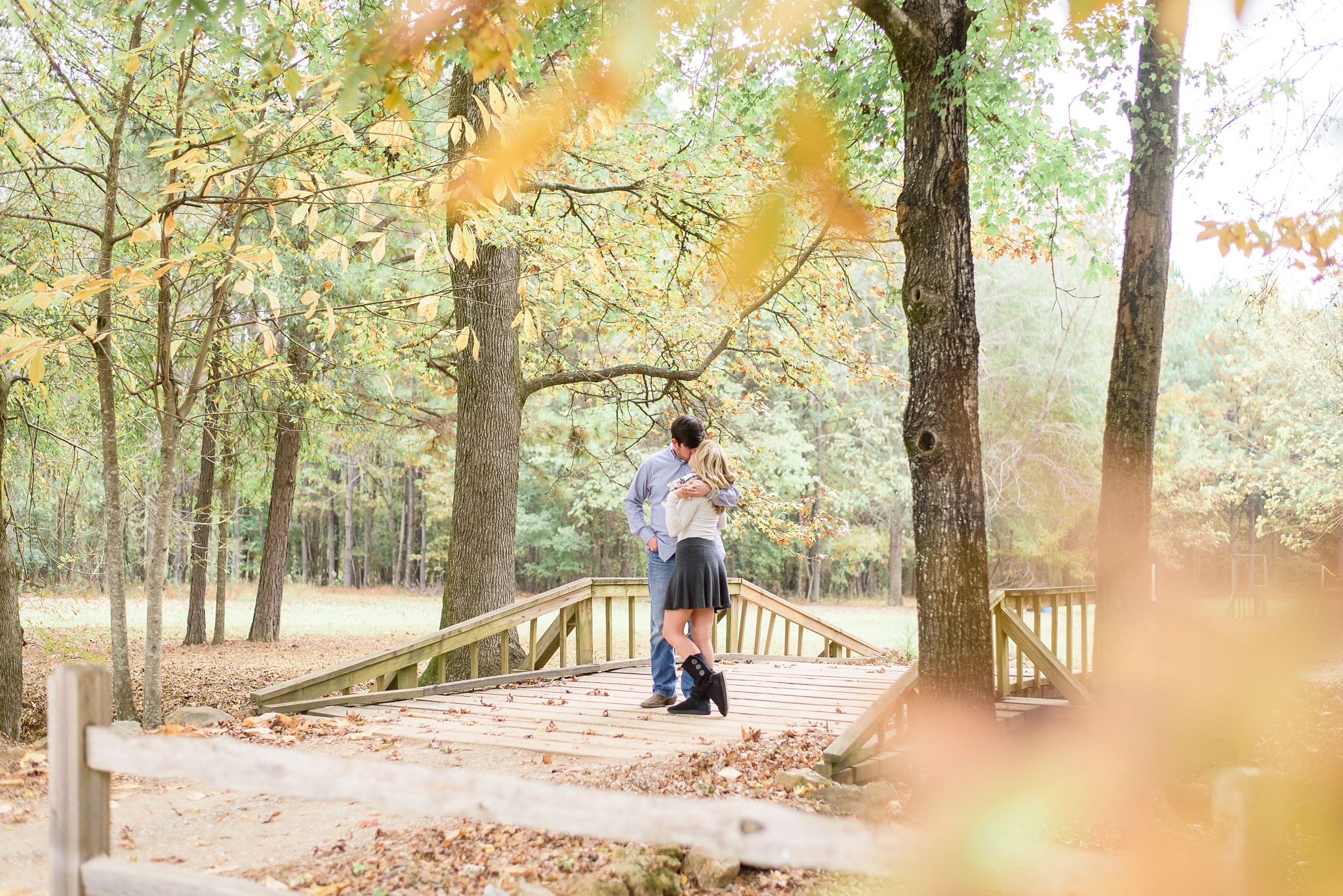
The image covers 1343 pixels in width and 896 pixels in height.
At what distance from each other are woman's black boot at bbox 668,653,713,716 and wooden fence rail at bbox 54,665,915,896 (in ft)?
13.1

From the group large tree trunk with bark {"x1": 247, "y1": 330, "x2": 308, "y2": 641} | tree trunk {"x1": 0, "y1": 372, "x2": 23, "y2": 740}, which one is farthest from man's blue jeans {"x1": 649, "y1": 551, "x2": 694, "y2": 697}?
large tree trunk with bark {"x1": 247, "y1": 330, "x2": 308, "y2": 641}

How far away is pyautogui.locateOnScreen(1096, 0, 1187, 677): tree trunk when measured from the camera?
5.59 m

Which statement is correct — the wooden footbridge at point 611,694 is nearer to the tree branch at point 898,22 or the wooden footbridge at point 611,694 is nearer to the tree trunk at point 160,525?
the tree trunk at point 160,525

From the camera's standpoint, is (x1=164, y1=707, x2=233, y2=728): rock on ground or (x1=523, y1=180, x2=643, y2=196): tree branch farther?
(x1=523, y1=180, x2=643, y2=196): tree branch

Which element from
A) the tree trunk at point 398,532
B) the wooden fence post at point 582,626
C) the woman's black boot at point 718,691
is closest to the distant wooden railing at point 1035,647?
the woman's black boot at point 718,691

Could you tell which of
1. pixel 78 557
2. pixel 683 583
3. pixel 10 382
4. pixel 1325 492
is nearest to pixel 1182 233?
pixel 683 583

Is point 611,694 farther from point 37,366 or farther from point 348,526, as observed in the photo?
point 348,526

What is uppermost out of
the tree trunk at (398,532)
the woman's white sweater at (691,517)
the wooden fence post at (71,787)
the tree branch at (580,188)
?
the tree branch at (580,188)

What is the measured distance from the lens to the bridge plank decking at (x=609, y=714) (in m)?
5.89

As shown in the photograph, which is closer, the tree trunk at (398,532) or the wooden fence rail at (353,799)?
the wooden fence rail at (353,799)

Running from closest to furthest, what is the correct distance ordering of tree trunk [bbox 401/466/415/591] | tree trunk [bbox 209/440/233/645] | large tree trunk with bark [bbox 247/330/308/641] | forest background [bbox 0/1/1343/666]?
forest background [bbox 0/1/1343/666] < tree trunk [bbox 209/440/233/645] < large tree trunk with bark [bbox 247/330/308/641] < tree trunk [bbox 401/466/415/591]

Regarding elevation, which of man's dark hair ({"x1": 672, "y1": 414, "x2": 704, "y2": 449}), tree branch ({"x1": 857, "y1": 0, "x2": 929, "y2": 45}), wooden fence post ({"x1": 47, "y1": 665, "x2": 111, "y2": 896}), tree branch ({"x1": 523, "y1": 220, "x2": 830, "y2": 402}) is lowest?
wooden fence post ({"x1": 47, "y1": 665, "x2": 111, "y2": 896})

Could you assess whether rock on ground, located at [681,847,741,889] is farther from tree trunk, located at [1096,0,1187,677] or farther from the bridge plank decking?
tree trunk, located at [1096,0,1187,677]

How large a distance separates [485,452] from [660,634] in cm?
327
